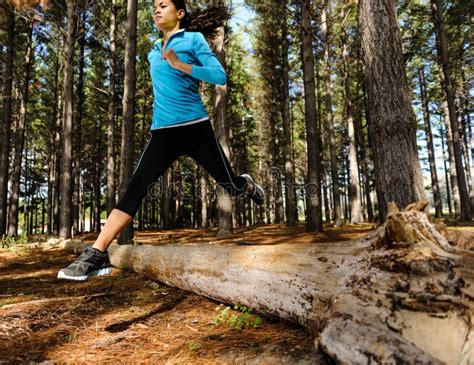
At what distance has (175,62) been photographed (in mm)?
2514

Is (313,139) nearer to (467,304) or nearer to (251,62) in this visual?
(467,304)

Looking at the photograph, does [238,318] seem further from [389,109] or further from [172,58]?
[389,109]

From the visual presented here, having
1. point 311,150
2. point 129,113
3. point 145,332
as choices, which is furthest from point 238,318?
point 311,150

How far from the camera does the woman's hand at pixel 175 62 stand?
250 cm

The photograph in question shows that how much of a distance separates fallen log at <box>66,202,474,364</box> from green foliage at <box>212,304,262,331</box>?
87 millimetres

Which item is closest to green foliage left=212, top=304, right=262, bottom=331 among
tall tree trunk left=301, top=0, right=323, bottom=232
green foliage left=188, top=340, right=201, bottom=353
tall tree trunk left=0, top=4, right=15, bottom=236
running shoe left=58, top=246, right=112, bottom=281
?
green foliage left=188, top=340, right=201, bottom=353

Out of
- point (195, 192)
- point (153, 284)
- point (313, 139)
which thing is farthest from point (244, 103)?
point (153, 284)

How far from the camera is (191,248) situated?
3.69 meters

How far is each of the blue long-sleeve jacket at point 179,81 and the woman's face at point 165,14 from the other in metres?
0.15

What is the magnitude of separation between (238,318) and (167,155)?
1491 mm

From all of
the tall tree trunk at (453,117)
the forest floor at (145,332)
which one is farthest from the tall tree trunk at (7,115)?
the tall tree trunk at (453,117)

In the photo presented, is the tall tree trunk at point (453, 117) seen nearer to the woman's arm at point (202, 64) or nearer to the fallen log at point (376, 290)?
the fallen log at point (376, 290)

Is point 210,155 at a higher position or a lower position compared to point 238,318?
higher

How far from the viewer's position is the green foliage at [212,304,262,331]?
2.63 m
